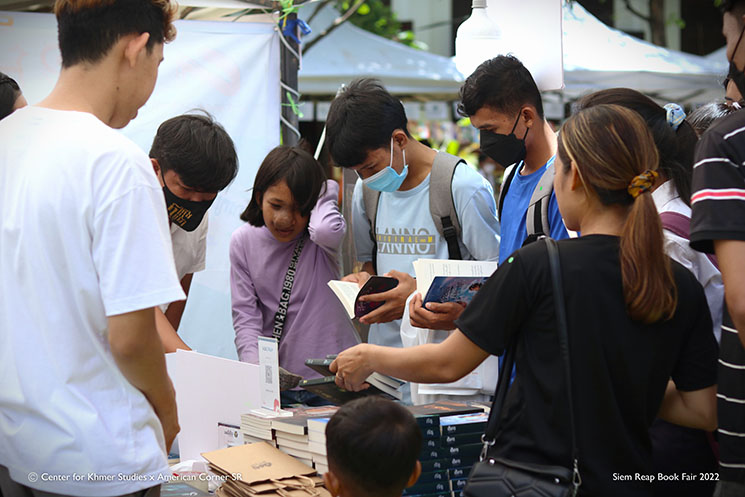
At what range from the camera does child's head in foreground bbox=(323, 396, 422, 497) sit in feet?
5.78

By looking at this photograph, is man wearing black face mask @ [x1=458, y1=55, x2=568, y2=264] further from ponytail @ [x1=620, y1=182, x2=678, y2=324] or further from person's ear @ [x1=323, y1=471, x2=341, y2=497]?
person's ear @ [x1=323, y1=471, x2=341, y2=497]

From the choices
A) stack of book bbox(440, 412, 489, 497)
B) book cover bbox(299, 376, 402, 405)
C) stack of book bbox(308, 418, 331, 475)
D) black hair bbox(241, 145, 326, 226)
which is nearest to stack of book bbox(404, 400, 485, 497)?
stack of book bbox(440, 412, 489, 497)

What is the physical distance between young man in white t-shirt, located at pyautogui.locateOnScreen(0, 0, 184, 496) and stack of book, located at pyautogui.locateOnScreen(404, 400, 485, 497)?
33.7 inches

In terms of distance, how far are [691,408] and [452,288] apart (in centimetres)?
84

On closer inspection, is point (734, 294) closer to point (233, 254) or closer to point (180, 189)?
point (180, 189)

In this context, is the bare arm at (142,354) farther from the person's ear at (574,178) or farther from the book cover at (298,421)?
the person's ear at (574,178)

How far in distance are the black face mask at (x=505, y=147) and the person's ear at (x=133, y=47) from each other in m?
1.49

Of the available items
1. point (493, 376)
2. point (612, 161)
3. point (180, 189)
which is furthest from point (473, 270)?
point (180, 189)

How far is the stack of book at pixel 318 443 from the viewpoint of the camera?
2.19 meters

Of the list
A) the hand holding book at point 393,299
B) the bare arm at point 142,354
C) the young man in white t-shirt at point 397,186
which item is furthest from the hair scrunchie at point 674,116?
the bare arm at point 142,354

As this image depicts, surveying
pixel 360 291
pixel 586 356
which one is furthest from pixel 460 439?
pixel 586 356

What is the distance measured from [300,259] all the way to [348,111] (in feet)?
2.14

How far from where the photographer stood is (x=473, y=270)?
2486mm

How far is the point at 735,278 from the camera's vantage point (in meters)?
1.58
